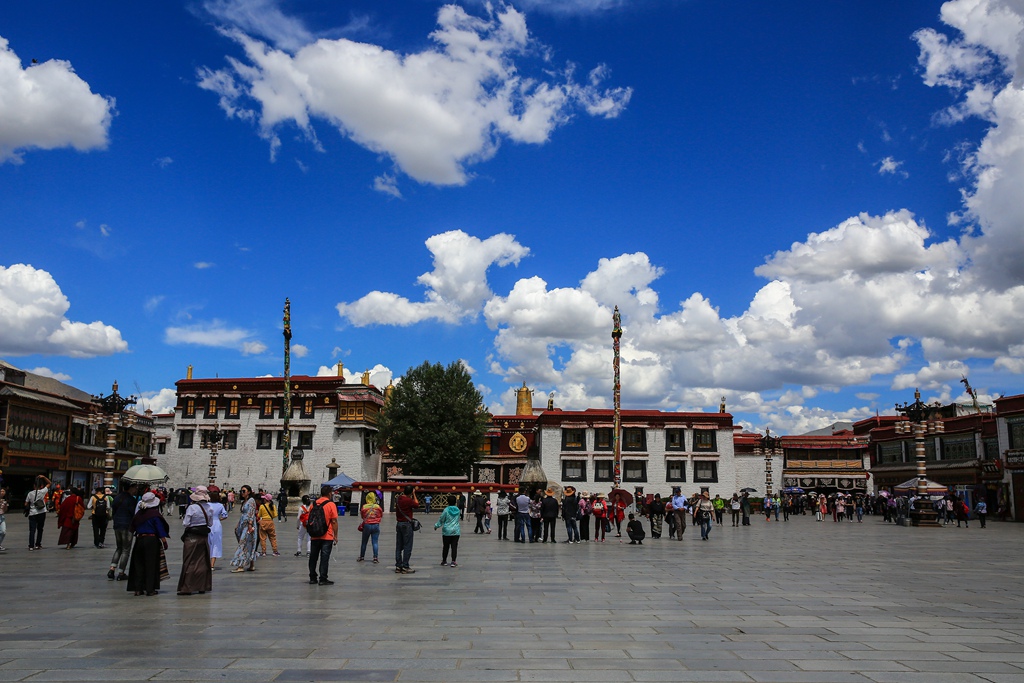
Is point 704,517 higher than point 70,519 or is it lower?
lower

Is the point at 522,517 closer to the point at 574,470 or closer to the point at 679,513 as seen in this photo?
the point at 679,513

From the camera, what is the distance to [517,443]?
65688mm

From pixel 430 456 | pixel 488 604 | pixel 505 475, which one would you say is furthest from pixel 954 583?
pixel 505 475

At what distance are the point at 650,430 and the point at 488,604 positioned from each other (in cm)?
5298

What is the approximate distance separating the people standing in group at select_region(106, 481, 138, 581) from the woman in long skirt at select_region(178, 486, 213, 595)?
6.97 ft

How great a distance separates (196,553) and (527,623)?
17.9 feet

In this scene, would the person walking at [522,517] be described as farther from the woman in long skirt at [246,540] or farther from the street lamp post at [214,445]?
the street lamp post at [214,445]

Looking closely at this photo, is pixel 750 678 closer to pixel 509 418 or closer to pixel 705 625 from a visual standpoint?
pixel 705 625

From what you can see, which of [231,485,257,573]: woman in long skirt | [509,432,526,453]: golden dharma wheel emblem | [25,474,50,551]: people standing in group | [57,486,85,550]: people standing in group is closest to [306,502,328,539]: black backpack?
[231,485,257,573]: woman in long skirt

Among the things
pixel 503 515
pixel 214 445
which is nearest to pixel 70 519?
pixel 503 515

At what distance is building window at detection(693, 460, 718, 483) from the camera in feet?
202

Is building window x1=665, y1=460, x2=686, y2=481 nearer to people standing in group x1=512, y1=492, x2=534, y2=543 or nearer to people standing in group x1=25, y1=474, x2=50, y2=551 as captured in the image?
people standing in group x1=512, y1=492, x2=534, y2=543

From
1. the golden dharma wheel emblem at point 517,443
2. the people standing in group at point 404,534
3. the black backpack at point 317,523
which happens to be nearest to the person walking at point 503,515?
the people standing in group at point 404,534

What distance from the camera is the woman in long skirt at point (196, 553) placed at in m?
11.4
